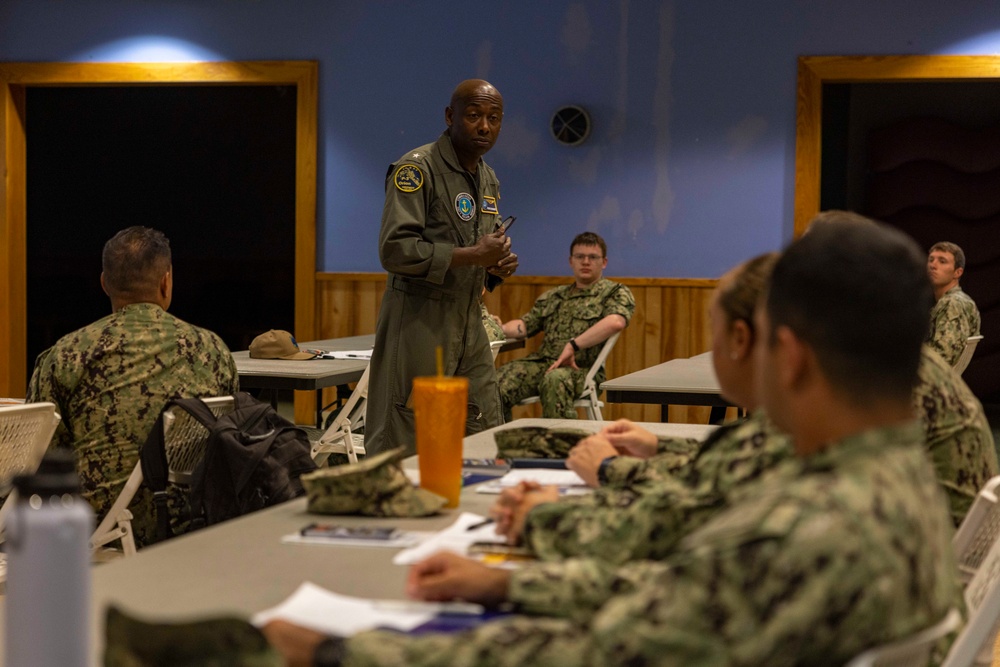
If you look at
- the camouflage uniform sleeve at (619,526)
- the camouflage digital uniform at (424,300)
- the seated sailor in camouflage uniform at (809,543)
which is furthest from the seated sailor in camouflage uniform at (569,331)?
the seated sailor in camouflage uniform at (809,543)

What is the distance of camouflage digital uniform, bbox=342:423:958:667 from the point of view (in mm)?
848

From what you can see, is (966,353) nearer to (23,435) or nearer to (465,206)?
(465,206)

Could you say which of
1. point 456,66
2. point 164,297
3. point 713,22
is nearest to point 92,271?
point 456,66

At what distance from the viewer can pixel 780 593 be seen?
85 centimetres

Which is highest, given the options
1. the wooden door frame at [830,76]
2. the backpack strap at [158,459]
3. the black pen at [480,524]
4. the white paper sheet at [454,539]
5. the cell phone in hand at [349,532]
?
the wooden door frame at [830,76]

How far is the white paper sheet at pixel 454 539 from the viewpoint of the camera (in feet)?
4.41

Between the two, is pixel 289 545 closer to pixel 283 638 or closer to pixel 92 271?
pixel 283 638

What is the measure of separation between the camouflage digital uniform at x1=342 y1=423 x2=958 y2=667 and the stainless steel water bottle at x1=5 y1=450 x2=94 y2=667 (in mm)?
212

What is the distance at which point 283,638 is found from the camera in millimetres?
987

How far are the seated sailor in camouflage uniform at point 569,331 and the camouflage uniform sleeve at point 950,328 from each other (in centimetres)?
151

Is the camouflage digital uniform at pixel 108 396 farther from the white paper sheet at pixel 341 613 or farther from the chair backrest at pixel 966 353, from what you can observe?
the chair backrest at pixel 966 353

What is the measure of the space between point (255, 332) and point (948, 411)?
27.4ft

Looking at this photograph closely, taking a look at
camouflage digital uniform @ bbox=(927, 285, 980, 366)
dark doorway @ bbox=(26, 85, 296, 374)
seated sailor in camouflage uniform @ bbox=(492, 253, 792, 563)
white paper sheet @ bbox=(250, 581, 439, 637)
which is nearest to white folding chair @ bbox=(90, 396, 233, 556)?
seated sailor in camouflage uniform @ bbox=(492, 253, 792, 563)

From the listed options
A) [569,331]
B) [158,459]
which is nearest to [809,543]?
[158,459]
